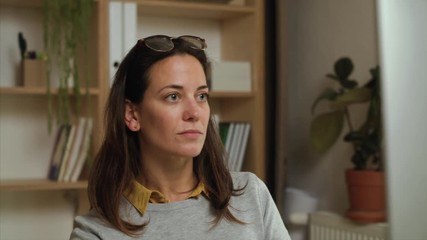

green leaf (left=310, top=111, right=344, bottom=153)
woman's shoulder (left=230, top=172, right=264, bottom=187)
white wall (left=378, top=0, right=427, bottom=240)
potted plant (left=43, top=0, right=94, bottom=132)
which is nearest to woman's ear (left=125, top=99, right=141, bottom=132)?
woman's shoulder (left=230, top=172, right=264, bottom=187)

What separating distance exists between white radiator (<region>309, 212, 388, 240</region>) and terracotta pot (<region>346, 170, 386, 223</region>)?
36 mm

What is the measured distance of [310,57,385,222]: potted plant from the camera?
236cm

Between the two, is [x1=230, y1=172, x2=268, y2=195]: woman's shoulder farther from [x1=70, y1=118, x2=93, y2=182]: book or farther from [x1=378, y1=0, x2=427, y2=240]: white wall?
[x1=70, y1=118, x2=93, y2=182]: book

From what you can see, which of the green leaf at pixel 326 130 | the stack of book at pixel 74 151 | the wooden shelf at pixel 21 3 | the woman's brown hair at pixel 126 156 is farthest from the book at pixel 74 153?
the woman's brown hair at pixel 126 156

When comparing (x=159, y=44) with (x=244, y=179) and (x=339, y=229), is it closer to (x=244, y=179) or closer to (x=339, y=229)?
(x=244, y=179)

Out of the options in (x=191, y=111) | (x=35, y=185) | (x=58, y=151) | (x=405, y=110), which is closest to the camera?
(x=191, y=111)

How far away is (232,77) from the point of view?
9.26 ft

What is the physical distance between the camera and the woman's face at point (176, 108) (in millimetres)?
1290

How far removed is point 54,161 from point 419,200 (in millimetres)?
1479

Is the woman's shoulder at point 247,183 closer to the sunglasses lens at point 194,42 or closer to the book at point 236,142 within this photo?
the sunglasses lens at point 194,42

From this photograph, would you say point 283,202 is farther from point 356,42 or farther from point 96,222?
point 96,222

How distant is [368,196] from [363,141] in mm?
205

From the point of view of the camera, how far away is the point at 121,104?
136 cm

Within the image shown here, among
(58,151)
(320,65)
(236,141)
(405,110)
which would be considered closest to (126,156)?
(405,110)
